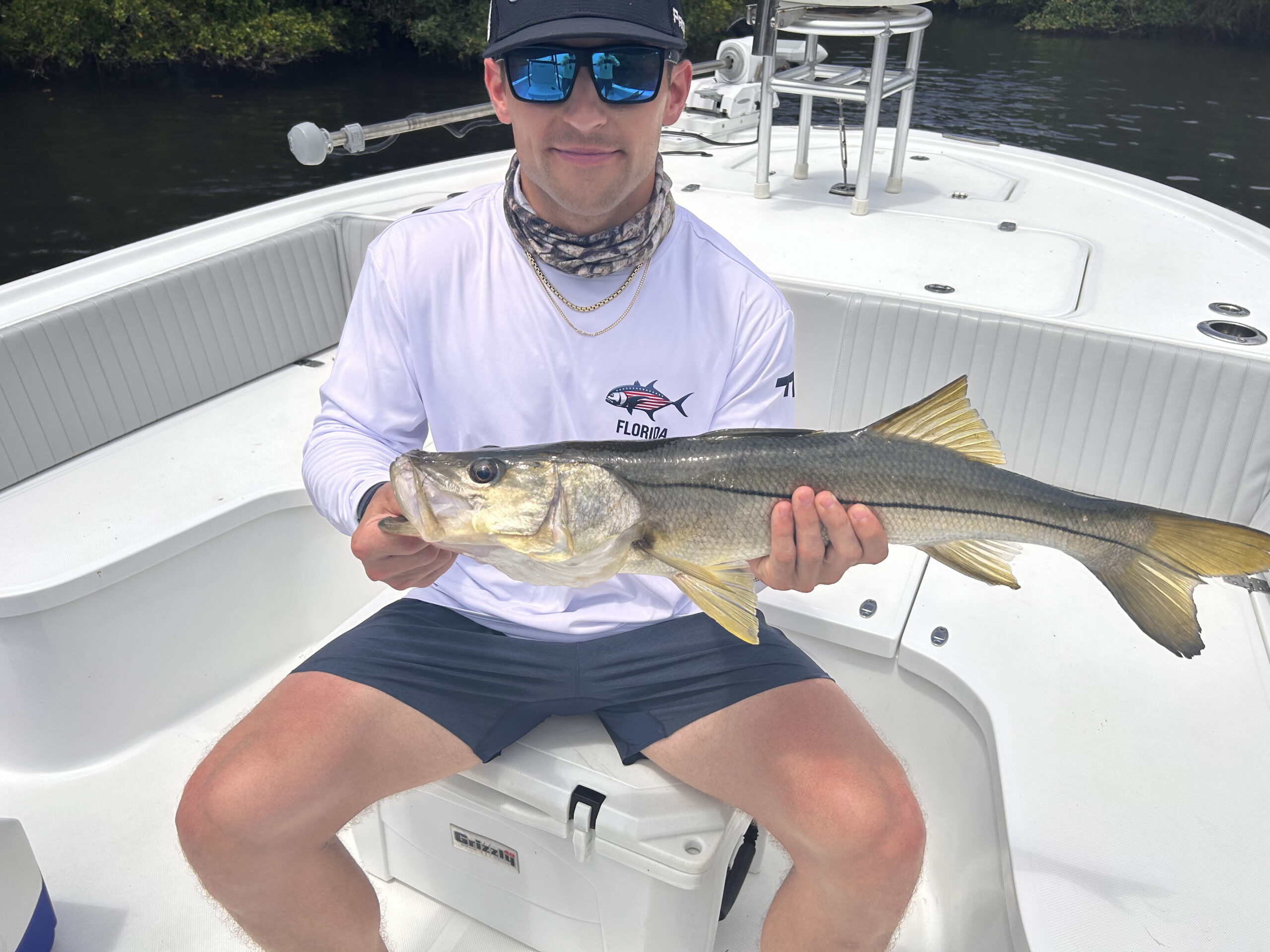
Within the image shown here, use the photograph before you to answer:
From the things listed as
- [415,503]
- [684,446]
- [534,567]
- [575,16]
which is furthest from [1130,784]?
[575,16]

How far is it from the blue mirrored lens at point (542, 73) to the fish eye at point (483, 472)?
35.0 inches

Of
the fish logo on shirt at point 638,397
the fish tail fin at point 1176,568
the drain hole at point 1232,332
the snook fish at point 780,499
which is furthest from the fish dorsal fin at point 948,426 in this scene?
the drain hole at point 1232,332

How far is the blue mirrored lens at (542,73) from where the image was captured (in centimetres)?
190

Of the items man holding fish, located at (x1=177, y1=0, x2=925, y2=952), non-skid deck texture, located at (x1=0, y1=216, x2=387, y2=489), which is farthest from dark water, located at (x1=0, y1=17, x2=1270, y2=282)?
man holding fish, located at (x1=177, y1=0, x2=925, y2=952)

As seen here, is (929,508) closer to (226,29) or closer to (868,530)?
(868,530)

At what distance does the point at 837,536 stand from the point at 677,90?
1264mm

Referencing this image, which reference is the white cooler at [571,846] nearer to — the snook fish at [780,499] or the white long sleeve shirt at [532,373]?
the white long sleeve shirt at [532,373]

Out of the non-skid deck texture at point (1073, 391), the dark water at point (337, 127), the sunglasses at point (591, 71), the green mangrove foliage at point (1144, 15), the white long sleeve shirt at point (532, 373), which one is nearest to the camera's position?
the sunglasses at point (591, 71)

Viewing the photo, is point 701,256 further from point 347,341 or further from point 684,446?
point 347,341

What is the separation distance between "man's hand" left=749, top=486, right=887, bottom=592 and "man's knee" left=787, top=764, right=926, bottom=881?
1.48ft

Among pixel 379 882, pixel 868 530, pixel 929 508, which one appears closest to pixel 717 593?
pixel 868 530

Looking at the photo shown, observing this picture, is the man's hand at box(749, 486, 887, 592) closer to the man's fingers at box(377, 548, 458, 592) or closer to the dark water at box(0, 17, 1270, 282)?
the man's fingers at box(377, 548, 458, 592)

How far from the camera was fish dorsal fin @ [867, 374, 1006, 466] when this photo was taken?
1.72 metres

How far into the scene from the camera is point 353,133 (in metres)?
3.93
